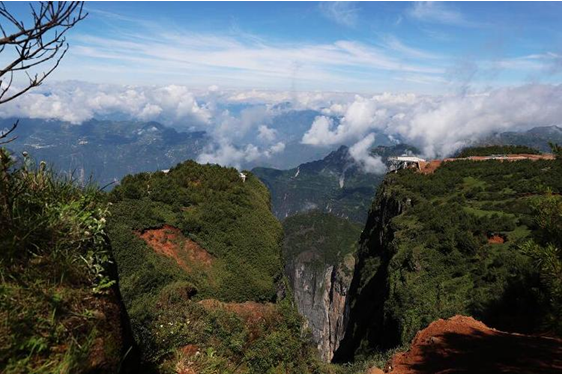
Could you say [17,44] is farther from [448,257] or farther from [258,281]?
[448,257]

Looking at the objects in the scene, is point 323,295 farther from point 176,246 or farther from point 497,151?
point 176,246

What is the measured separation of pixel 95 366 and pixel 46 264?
1.28 metres

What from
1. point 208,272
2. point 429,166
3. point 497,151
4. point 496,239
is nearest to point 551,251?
point 208,272

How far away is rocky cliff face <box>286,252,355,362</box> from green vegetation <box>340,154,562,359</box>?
56.1 meters

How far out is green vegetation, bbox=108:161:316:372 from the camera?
1273 cm

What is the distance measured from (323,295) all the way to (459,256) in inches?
5199

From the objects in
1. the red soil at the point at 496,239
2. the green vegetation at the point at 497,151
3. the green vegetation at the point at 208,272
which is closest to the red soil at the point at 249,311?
the green vegetation at the point at 208,272

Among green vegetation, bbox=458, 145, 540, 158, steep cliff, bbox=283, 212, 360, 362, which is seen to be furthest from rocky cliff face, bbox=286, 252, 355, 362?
green vegetation, bbox=458, 145, 540, 158

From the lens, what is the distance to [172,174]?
1769 inches

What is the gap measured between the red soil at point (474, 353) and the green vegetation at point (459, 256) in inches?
56.2

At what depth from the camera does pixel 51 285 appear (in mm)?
4242

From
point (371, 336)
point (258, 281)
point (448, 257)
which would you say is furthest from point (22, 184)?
point (371, 336)

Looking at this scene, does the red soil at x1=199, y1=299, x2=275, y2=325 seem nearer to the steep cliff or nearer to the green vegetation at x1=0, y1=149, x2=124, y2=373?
the green vegetation at x1=0, y1=149, x2=124, y2=373

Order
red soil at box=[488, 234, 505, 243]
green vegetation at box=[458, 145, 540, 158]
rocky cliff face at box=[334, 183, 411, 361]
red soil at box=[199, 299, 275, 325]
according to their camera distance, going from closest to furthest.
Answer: red soil at box=[199, 299, 275, 325], red soil at box=[488, 234, 505, 243], rocky cliff face at box=[334, 183, 411, 361], green vegetation at box=[458, 145, 540, 158]
